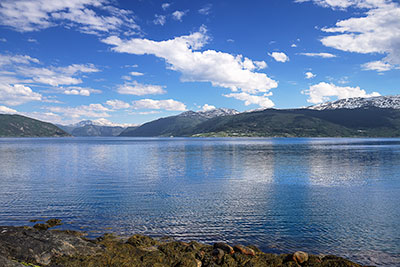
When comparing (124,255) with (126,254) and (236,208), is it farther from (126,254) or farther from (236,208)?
(236,208)

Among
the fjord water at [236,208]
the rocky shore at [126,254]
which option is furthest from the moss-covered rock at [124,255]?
the fjord water at [236,208]

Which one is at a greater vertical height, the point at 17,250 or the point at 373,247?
the point at 17,250

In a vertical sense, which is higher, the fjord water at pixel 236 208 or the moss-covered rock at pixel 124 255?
the moss-covered rock at pixel 124 255

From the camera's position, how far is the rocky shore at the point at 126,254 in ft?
71.1

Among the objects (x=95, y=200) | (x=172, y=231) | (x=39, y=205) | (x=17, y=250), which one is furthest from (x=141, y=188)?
(x=17, y=250)

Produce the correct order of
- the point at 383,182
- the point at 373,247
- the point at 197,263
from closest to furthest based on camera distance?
the point at 197,263 < the point at 373,247 < the point at 383,182

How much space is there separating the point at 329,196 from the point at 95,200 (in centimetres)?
4195

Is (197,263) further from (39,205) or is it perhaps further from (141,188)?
(141,188)

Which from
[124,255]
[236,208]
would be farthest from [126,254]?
[236,208]

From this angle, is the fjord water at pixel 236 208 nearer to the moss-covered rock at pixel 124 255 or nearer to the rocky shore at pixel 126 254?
the rocky shore at pixel 126 254

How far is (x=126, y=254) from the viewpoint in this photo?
2327cm

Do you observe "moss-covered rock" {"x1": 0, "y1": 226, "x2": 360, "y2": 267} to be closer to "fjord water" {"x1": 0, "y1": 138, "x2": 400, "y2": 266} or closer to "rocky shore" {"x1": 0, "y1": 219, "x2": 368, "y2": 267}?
"rocky shore" {"x1": 0, "y1": 219, "x2": 368, "y2": 267}

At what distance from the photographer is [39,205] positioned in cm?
4284

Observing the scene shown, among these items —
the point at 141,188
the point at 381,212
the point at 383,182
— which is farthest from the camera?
the point at 383,182
